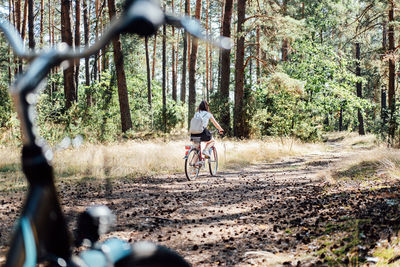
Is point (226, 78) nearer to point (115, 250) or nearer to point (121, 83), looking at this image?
point (121, 83)

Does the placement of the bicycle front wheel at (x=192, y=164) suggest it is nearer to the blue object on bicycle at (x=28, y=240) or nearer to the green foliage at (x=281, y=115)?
the blue object on bicycle at (x=28, y=240)

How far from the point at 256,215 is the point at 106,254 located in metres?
4.99

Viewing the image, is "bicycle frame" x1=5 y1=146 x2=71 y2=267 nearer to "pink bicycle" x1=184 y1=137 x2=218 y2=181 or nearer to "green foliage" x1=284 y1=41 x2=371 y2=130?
"pink bicycle" x1=184 y1=137 x2=218 y2=181

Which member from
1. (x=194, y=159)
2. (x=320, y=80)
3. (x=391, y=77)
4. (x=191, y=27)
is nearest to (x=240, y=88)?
(x=320, y=80)

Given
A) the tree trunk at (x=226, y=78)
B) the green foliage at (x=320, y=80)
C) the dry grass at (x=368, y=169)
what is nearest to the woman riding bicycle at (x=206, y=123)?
the dry grass at (x=368, y=169)

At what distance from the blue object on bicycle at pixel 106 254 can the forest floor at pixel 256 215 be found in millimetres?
2877

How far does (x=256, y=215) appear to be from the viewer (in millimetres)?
5766

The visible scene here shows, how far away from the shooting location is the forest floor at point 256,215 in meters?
3.84

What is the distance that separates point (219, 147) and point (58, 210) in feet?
45.0

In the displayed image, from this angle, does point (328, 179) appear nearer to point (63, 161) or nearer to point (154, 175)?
point (154, 175)

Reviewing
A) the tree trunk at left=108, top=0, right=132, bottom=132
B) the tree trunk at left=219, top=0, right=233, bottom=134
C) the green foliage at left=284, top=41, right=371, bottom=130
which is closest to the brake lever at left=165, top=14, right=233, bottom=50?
the tree trunk at left=108, top=0, right=132, bottom=132

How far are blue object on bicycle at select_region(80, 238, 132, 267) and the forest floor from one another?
2877 mm

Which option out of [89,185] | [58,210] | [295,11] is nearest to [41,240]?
[58,210]

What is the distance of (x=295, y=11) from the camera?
28.1m
